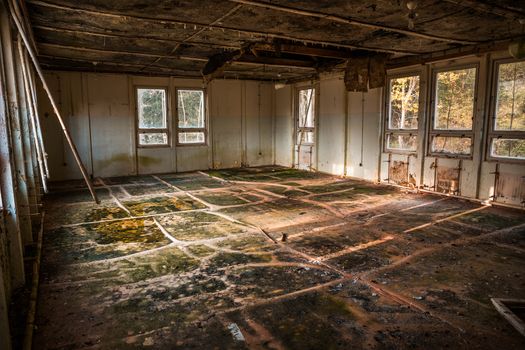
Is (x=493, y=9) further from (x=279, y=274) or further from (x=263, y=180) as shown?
(x=263, y=180)

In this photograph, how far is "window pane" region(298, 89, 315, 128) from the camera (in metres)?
10.6

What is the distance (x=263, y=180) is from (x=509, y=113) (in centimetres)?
530

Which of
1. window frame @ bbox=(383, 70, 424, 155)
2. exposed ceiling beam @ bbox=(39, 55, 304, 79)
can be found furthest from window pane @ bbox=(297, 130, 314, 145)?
window frame @ bbox=(383, 70, 424, 155)

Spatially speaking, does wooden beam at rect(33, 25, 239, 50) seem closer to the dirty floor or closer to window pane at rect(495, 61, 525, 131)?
the dirty floor

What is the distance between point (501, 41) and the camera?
5.90 m

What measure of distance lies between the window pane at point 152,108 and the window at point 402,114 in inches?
237

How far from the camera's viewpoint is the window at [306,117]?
1057cm

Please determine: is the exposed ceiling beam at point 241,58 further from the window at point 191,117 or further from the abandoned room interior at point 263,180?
the window at point 191,117

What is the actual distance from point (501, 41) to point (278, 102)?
686 cm

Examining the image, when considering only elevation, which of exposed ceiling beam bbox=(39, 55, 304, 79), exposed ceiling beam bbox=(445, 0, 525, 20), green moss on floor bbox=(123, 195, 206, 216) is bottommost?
green moss on floor bbox=(123, 195, 206, 216)

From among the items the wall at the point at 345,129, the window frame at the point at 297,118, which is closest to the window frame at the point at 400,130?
the wall at the point at 345,129

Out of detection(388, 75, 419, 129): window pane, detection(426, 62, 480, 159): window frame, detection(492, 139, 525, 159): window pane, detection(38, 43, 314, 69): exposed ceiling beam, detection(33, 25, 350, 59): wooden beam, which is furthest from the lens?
detection(388, 75, 419, 129): window pane

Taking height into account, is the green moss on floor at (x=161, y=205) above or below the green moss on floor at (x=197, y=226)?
above

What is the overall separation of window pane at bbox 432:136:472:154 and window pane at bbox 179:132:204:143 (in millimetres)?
6443
